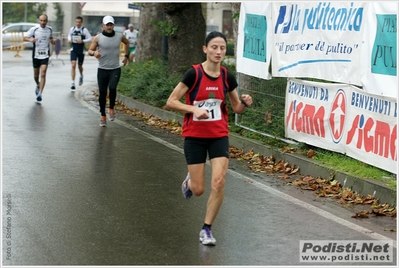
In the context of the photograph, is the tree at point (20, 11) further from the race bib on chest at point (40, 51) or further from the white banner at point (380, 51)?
the white banner at point (380, 51)

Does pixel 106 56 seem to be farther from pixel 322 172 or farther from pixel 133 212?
pixel 133 212

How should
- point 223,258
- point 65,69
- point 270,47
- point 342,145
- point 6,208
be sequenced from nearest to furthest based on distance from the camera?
1. point 223,258
2. point 6,208
3. point 342,145
4. point 270,47
5. point 65,69

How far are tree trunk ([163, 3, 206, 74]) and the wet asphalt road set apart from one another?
6.93 metres

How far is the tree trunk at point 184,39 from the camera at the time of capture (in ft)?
67.4

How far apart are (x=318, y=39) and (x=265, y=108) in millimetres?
2294

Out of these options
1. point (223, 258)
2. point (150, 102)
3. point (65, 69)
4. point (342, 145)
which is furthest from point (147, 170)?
point (65, 69)

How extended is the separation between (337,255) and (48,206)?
3.11 metres

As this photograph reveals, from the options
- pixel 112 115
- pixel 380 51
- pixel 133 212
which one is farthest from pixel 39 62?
pixel 133 212

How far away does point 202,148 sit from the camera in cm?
771

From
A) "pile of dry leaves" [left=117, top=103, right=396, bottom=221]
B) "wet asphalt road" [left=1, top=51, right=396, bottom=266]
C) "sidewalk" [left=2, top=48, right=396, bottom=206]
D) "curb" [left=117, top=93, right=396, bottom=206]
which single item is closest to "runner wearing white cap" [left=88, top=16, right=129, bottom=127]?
"sidewalk" [left=2, top=48, right=396, bottom=206]

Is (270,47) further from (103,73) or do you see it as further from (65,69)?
(65,69)

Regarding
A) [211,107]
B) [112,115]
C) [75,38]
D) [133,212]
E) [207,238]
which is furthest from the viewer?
[75,38]

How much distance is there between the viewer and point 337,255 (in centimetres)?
714

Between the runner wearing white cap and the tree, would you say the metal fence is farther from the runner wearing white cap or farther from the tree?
the tree
